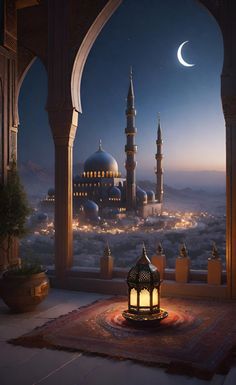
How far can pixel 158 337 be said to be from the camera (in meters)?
4.39

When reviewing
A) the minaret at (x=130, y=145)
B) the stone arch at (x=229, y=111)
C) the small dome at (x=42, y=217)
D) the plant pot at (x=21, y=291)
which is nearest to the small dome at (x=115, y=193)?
the minaret at (x=130, y=145)

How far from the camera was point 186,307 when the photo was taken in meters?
5.65

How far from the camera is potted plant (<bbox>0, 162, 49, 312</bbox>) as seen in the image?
5293mm

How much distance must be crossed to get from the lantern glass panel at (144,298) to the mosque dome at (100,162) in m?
22.0

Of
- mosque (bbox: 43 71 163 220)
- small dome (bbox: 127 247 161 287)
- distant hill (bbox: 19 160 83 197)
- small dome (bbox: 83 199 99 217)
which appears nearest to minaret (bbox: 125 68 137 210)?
mosque (bbox: 43 71 163 220)

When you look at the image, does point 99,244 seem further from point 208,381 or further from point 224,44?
point 208,381

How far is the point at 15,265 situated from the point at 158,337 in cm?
323

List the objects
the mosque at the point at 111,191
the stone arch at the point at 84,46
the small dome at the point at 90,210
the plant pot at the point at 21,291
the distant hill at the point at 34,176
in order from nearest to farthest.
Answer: the plant pot at the point at 21,291 → the stone arch at the point at 84,46 → the distant hill at the point at 34,176 → the mosque at the point at 111,191 → the small dome at the point at 90,210

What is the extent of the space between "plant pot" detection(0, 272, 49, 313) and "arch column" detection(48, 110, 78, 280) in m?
1.59

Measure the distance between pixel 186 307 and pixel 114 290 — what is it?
1.38 metres

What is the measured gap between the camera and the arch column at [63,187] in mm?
7035

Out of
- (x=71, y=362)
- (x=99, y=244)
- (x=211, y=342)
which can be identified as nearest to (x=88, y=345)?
(x=71, y=362)

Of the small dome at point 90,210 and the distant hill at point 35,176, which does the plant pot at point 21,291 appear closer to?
the distant hill at point 35,176

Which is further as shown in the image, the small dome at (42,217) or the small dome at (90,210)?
the small dome at (42,217)
